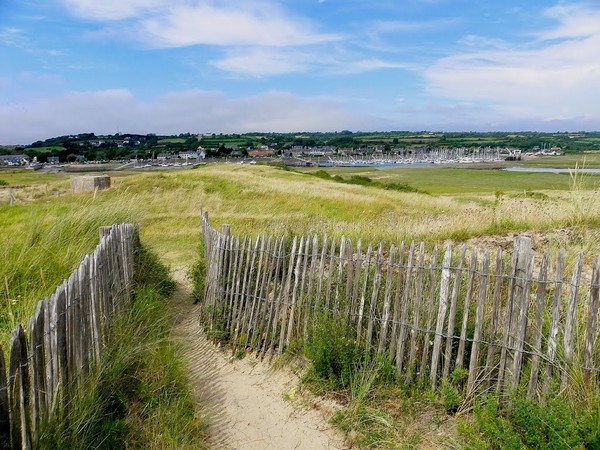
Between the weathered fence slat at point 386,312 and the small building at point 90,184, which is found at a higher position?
the weathered fence slat at point 386,312

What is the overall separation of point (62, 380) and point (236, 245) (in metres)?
3.58

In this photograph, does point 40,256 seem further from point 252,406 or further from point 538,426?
point 538,426

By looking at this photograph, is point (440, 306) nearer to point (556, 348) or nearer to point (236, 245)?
point (556, 348)

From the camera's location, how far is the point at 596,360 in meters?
4.13

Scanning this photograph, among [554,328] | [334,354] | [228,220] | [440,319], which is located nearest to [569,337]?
[554,328]

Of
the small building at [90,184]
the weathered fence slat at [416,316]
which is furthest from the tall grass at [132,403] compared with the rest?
the small building at [90,184]

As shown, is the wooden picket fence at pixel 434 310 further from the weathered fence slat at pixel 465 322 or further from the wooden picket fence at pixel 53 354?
the wooden picket fence at pixel 53 354

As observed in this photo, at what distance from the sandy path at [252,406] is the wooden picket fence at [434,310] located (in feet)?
1.31

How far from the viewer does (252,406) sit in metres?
5.33

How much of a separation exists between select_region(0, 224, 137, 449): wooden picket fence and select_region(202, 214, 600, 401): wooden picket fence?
2109 mm

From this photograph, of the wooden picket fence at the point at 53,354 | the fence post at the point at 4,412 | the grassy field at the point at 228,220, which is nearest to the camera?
the fence post at the point at 4,412

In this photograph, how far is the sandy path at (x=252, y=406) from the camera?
4668mm

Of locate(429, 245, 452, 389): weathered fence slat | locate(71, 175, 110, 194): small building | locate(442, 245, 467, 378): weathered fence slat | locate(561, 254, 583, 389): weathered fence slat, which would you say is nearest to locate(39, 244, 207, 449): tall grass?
locate(429, 245, 452, 389): weathered fence slat

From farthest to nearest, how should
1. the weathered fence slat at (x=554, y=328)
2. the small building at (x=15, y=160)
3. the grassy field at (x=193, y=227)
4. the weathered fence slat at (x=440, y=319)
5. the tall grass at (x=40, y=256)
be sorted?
the small building at (x=15, y=160)
the grassy field at (x=193, y=227)
the tall grass at (x=40, y=256)
the weathered fence slat at (x=440, y=319)
the weathered fence slat at (x=554, y=328)
